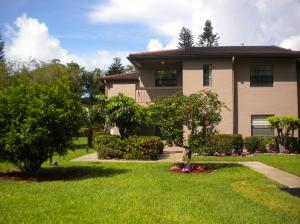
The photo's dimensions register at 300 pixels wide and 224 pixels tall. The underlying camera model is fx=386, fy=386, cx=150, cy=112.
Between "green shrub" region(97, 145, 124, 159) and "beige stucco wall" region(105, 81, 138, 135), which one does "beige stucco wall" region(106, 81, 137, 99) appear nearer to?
"beige stucco wall" region(105, 81, 138, 135)

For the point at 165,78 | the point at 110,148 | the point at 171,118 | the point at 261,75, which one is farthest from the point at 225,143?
the point at 165,78

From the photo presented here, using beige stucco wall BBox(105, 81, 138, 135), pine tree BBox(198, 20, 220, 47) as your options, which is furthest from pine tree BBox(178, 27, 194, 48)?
beige stucco wall BBox(105, 81, 138, 135)

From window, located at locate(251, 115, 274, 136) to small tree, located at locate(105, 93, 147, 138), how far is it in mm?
7082

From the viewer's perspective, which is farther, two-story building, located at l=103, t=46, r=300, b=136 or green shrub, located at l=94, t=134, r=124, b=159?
two-story building, located at l=103, t=46, r=300, b=136

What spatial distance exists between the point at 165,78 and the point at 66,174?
1352 centimetres

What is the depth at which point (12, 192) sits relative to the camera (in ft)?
32.0

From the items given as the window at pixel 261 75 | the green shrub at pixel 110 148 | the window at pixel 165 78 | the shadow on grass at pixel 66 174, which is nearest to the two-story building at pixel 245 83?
the window at pixel 261 75

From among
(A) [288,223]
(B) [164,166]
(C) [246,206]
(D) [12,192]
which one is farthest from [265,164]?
(D) [12,192]

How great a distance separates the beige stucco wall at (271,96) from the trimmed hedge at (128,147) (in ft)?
22.5

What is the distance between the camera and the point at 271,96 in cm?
2273

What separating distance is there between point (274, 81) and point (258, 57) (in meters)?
1.79

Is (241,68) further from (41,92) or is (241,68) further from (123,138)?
(41,92)

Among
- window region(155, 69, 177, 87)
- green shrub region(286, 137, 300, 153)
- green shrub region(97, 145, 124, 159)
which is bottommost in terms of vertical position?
green shrub region(97, 145, 124, 159)

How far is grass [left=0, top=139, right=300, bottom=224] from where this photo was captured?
739 cm
